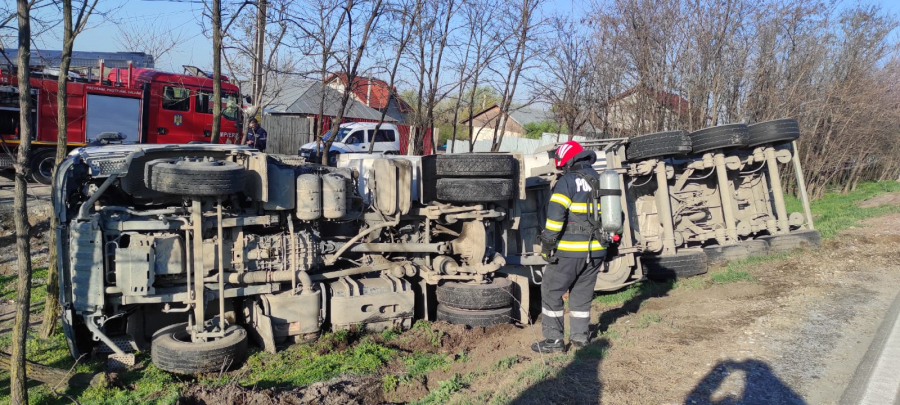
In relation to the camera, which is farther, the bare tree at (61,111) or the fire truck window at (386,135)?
the fire truck window at (386,135)

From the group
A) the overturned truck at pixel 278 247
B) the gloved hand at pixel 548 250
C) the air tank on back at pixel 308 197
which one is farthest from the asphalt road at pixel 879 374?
the air tank on back at pixel 308 197

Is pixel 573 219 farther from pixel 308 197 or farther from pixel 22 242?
pixel 22 242

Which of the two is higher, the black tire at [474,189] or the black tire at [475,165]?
the black tire at [475,165]

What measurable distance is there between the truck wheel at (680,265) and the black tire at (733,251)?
472 millimetres

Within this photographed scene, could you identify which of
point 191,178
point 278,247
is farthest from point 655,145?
point 191,178

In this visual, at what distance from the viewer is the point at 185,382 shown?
4898 mm

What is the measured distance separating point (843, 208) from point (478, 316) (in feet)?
47.2

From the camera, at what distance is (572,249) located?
203 inches

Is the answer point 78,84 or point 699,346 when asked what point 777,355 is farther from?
point 78,84

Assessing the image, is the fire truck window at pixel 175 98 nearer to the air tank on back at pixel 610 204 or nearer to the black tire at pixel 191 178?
the black tire at pixel 191 178

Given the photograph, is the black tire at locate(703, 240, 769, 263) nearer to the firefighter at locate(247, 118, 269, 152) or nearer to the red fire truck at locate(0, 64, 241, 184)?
the firefighter at locate(247, 118, 269, 152)

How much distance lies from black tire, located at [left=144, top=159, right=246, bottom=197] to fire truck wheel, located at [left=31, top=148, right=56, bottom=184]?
11.5 meters

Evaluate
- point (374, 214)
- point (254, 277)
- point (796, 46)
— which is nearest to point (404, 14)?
point (374, 214)

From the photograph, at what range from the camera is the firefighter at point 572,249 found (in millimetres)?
5141
